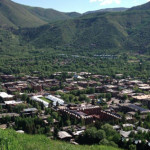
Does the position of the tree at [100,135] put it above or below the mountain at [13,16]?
below

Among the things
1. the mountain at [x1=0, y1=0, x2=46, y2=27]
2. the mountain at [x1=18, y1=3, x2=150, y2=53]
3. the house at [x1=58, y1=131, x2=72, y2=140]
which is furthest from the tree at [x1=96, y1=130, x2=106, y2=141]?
the mountain at [x1=0, y1=0, x2=46, y2=27]

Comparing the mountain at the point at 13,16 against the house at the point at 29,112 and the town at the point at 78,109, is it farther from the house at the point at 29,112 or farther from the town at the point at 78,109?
the house at the point at 29,112

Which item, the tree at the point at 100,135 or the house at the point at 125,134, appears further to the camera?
the house at the point at 125,134

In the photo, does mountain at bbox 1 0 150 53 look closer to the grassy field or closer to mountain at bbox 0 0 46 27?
mountain at bbox 0 0 46 27

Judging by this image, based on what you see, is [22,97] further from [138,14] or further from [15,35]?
[138,14]

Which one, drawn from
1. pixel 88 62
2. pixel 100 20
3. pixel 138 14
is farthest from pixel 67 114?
pixel 138 14

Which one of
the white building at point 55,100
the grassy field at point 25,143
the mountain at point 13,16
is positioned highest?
the mountain at point 13,16

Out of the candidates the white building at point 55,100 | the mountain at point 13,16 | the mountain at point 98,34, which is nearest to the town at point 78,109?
the white building at point 55,100

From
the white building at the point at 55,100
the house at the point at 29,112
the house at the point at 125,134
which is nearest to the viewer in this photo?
the house at the point at 125,134
